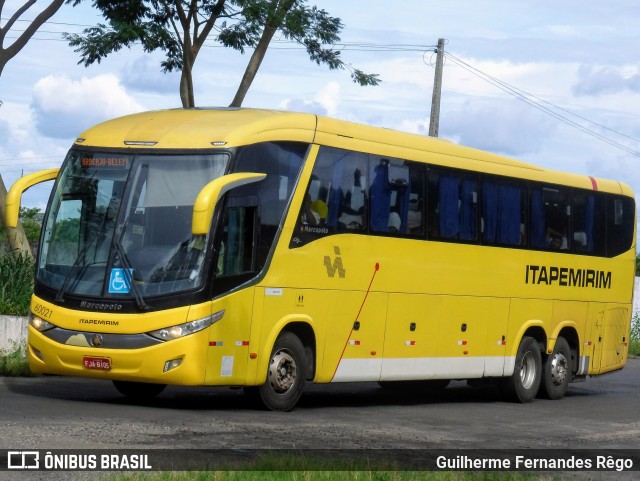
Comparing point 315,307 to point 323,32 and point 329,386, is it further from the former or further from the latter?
point 323,32

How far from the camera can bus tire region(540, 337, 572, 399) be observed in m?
22.5

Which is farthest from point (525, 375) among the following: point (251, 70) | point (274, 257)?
point (251, 70)

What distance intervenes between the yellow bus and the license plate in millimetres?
19

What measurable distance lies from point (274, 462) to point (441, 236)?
9194 millimetres

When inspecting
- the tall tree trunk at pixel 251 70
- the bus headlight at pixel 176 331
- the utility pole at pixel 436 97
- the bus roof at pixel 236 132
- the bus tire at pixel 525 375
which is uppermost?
the utility pole at pixel 436 97

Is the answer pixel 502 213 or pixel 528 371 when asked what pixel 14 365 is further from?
pixel 528 371

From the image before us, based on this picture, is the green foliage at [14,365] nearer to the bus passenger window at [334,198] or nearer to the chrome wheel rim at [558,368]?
the bus passenger window at [334,198]

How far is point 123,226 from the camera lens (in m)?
15.9

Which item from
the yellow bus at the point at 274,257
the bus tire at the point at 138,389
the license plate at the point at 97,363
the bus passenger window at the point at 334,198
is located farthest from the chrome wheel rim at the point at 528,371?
the license plate at the point at 97,363

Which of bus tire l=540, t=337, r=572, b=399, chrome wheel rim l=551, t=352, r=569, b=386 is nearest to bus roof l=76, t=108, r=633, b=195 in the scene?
bus tire l=540, t=337, r=572, b=399

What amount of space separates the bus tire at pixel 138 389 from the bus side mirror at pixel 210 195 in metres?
2.98

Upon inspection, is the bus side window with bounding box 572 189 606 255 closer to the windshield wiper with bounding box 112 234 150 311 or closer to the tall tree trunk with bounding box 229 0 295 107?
the tall tree trunk with bounding box 229 0 295 107

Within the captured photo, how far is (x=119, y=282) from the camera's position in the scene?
1573 centimetres

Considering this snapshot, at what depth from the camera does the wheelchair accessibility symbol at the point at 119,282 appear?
617 inches
